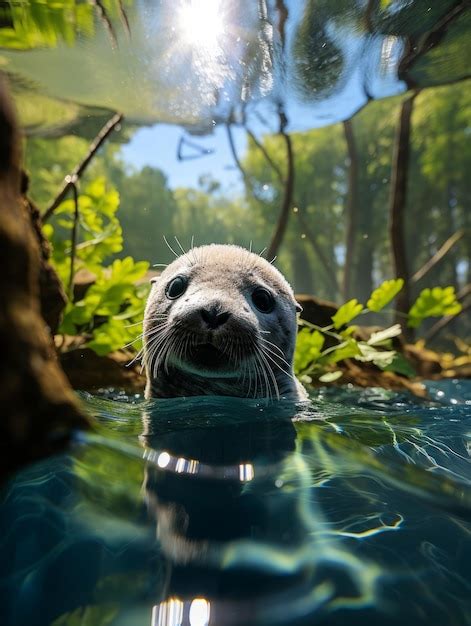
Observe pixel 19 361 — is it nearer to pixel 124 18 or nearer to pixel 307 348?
pixel 307 348

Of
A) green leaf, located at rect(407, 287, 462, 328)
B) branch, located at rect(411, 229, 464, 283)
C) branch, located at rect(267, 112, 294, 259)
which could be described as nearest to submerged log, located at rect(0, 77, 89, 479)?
green leaf, located at rect(407, 287, 462, 328)

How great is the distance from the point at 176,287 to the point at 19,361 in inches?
82.5

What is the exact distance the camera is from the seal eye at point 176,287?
2723 mm

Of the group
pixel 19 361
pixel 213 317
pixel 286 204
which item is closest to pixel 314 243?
pixel 286 204

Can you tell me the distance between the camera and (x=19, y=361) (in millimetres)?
667

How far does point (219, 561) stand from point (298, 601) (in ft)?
0.59

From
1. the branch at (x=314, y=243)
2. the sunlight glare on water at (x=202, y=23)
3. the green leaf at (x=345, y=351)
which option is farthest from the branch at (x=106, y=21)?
the branch at (x=314, y=243)

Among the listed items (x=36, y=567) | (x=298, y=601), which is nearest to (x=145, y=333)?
(x=36, y=567)

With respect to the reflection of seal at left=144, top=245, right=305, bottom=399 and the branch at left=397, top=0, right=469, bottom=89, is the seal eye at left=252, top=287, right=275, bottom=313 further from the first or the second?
the branch at left=397, top=0, right=469, bottom=89

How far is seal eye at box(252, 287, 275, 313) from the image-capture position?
Result: 273cm

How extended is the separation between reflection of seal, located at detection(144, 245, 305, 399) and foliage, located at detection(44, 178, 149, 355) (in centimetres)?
38

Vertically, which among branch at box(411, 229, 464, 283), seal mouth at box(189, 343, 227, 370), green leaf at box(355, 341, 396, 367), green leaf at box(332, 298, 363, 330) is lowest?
seal mouth at box(189, 343, 227, 370)

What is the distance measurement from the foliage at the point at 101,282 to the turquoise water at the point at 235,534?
5.60ft

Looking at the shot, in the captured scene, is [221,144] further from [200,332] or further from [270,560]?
[270,560]
